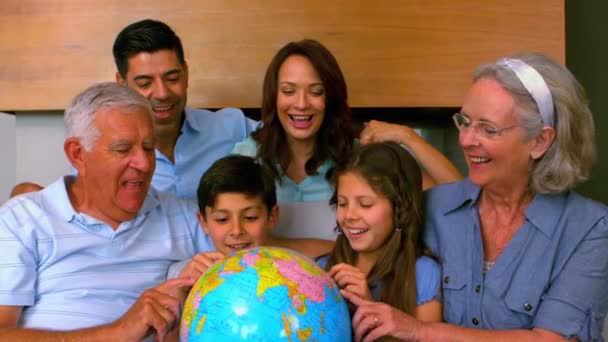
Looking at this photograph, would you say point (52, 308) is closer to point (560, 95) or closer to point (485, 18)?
point (560, 95)

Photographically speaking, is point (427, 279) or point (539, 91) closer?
point (539, 91)

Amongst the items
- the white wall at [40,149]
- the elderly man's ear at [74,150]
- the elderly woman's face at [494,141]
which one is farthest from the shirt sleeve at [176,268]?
the white wall at [40,149]

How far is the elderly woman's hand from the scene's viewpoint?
6.13ft

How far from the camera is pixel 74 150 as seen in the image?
224cm

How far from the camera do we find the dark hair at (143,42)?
2979 millimetres

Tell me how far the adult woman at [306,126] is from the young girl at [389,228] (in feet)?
1.33

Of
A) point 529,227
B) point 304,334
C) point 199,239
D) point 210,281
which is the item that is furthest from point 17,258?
point 529,227

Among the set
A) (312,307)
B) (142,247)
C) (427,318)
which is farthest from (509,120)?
(142,247)

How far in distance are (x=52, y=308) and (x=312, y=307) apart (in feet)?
3.19

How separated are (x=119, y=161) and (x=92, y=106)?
0.67 ft

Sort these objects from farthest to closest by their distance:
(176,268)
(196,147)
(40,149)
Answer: (40,149), (196,147), (176,268)

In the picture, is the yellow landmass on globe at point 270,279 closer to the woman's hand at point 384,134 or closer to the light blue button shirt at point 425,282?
the light blue button shirt at point 425,282

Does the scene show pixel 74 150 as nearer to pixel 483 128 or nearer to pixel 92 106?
pixel 92 106

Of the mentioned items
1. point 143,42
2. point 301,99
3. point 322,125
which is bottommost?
point 322,125
